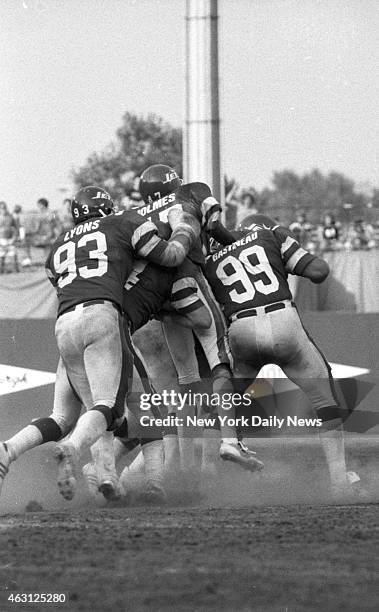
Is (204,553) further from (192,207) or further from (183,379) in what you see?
(192,207)

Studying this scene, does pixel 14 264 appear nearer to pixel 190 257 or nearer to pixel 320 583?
pixel 190 257

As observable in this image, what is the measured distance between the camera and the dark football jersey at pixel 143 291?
728cm

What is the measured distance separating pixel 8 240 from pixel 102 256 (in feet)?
18.3

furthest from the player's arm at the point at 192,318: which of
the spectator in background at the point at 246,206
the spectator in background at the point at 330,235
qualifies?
the spectator in background at the point at 330,235

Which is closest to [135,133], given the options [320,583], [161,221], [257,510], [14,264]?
[14,264]

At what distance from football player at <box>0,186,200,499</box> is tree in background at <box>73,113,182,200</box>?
253 inches

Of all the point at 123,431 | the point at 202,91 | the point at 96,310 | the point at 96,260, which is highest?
the point at 202,91

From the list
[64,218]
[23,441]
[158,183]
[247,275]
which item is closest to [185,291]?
[247,275]

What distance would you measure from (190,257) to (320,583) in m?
3.72

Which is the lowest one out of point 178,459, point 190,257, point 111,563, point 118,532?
point 178,459

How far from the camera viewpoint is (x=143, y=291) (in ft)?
24.1

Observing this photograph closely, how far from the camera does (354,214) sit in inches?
508

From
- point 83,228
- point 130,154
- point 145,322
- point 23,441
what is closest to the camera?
point 23,441

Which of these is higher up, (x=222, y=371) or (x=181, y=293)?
(x=181, y=293)
